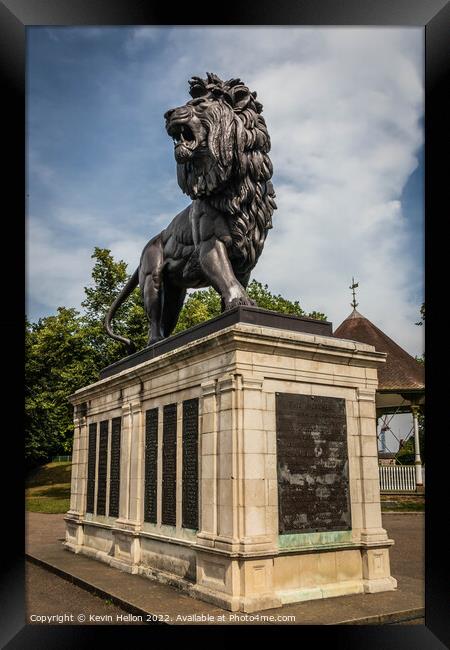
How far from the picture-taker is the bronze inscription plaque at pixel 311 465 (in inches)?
295

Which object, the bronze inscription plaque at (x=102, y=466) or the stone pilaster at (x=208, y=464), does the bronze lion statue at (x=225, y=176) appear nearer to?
the stone pilaster at (x=208, y=464)

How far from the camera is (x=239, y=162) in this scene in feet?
27.8

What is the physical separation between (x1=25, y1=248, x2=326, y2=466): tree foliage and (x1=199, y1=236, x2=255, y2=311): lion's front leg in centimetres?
1635

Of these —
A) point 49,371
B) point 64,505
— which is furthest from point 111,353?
point 64,505

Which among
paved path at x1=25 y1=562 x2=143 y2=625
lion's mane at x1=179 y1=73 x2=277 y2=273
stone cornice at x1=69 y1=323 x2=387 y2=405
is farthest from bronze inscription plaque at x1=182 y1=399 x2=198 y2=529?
lion's mane at x1=179 y1=73 x2=277 y2=273

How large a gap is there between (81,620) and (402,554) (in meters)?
7.34

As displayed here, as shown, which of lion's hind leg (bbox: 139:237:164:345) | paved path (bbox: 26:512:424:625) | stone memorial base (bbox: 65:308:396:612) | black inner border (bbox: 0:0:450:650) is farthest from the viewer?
lion's hind leg (bbox: 139:237:164:345)

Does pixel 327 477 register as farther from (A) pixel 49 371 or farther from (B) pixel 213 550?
(A) pixel 49 371

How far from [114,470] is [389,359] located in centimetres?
1809

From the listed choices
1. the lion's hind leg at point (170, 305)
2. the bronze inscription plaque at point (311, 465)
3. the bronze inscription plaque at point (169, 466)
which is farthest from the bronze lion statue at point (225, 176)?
the lion's hind leg at point (170, 305)

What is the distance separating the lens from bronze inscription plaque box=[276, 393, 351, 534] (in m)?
7.50

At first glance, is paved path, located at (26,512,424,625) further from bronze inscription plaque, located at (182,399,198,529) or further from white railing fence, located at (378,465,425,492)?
white railing fence, located at (378,465,425,492)
